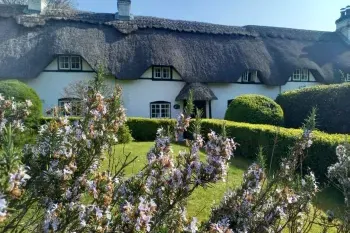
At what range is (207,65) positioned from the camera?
21.3 m

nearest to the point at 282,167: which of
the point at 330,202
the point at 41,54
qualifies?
the point at 330,202

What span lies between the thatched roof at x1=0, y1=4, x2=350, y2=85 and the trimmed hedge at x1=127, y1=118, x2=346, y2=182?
4540mm

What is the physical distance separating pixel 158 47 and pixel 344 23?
17.2m

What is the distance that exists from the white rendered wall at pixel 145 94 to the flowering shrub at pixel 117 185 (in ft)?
57.0

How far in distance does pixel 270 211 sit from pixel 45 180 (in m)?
1.42

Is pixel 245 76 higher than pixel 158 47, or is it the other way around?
pixel 158 47

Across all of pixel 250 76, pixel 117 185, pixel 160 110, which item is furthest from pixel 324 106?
pixel 117 185

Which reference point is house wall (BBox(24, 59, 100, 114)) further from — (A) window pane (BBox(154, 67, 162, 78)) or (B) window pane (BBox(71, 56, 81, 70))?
(A) window pane (BBox(154, 67, 162, 78))

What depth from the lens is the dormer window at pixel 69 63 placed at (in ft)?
61.8

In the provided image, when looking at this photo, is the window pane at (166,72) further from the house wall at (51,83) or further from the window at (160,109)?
the house wall at (51,83)

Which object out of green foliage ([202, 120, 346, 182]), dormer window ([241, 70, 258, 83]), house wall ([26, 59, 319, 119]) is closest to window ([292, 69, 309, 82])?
house wall ([26, 59, 319, 119])

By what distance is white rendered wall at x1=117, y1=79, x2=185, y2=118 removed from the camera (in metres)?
19.8

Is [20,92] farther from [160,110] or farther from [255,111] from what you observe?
[255,111]

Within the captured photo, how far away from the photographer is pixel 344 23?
92.9 ft
